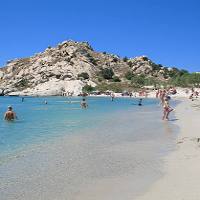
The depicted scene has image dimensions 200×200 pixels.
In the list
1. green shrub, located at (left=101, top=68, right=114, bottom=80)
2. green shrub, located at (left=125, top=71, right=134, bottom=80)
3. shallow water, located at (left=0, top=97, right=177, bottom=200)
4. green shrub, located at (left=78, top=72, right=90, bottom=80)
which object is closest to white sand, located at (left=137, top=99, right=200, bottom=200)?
shallow water, located at (left=0, top=97, right=177, bottom=200)

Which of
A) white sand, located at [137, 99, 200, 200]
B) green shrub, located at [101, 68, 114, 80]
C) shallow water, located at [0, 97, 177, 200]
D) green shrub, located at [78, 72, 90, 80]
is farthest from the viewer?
green shrub, located at [101, 68, 114, 80]

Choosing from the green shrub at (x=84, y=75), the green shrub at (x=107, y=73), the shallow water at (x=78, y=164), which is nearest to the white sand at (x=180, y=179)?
the shallow water at (x=78, y=164)

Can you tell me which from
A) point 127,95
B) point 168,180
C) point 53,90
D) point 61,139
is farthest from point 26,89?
point 168,180

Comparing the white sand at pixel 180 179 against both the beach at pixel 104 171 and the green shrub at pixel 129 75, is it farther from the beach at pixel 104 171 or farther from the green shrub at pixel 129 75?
the green shrub at pixel 129 75

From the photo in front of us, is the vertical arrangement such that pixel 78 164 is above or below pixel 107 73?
below

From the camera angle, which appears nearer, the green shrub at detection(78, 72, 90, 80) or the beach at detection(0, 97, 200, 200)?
the beach at detection(0, 97, 200, 200)

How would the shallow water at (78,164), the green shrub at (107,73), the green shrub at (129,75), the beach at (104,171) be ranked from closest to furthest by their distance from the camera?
the beach at (104,171) → the shallow water at (78,164) → the green shrub at (107,73) → the green shrub at (129,75)

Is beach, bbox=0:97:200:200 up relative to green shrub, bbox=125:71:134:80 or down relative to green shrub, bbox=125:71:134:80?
down

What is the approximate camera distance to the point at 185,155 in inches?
567

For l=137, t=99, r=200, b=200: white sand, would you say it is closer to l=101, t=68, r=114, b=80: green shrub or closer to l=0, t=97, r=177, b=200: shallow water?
l=0, t=97, r=177, b=200: shallow water

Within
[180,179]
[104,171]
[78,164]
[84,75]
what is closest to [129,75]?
[84,75]

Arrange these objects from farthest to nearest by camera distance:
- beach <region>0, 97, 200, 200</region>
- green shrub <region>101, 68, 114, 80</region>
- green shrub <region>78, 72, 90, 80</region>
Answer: green shrub <region>101, 68, 114, 80</region>, green shrub <region>78, 72, 90, 80</region>, beach <region>0, 97, 200, 200</region>

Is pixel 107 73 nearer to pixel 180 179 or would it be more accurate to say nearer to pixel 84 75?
pixel 84 75

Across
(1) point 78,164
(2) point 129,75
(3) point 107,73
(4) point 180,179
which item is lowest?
(1) point 78,164
